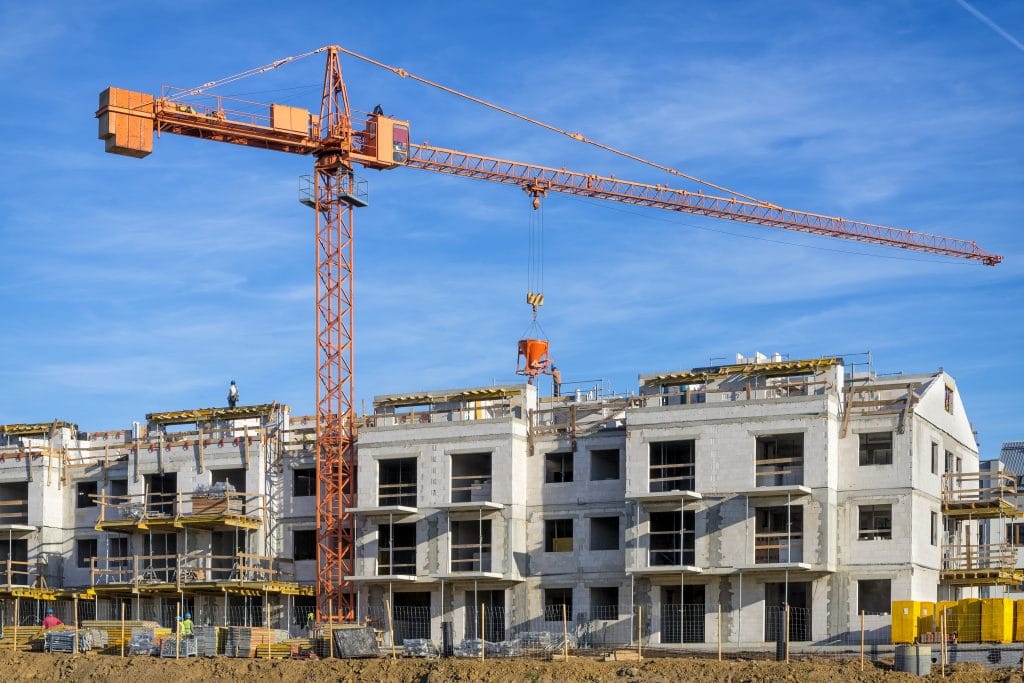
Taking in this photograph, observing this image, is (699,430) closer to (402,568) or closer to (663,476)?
(663,476)

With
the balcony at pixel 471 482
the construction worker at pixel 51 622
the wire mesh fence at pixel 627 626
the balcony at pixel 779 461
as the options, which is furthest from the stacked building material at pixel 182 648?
the balcony at pixel 779 461

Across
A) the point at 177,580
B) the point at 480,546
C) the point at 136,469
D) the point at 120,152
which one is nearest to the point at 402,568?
the point at 480,546

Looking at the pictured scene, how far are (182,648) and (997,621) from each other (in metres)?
35.5

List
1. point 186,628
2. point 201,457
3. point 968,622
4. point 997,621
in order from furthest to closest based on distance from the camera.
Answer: point 201,457 < point 186,628 < point 968,622 < point 997,621

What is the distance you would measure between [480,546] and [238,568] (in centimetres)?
1223

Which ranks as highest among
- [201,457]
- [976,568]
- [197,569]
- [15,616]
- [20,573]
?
[201,457]

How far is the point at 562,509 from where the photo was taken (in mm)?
76250

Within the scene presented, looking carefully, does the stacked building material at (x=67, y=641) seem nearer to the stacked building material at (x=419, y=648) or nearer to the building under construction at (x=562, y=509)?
the building under construction at (x=562, y=509)

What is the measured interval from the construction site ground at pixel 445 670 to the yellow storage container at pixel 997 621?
14.9 ft

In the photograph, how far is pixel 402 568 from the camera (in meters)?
78.0

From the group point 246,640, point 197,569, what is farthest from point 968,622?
point 197,569

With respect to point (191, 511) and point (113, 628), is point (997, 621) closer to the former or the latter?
point (191, 511)

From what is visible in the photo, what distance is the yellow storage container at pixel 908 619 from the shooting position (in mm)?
65062

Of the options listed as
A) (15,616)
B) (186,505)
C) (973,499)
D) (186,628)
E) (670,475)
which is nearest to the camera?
(670,475)
